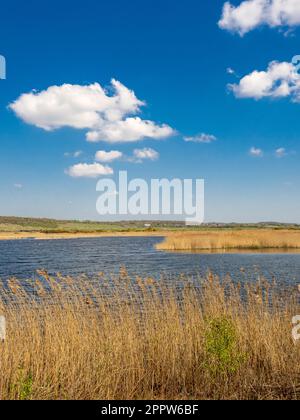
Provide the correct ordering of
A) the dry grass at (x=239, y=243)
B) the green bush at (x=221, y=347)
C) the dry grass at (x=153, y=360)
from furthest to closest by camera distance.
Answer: the dry grass at (x=239, y=243) < the green bush at (x=221, y=347) < the dry grass at (x=153, y=360)

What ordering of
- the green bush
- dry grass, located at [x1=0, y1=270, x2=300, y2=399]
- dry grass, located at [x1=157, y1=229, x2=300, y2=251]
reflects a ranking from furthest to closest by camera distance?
dry grass, located at [x1=157, y1=229, x2=300, y2=251]
the green bush
dry grass, located at [x1=0, y1=270, x2=300, y2=399]

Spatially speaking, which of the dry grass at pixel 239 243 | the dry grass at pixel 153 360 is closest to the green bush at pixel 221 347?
the dry grass at pixel 153 360

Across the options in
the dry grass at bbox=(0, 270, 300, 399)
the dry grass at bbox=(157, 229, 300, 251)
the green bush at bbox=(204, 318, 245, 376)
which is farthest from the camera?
the dry grass at bbox=(157, 229, 300, 251)

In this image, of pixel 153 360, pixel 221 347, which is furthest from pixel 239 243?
pixel 221 347

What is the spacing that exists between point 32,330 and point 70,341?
2.42ft

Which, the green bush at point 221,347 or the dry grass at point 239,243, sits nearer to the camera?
the green bush at point 221,347

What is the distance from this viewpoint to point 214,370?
615cm

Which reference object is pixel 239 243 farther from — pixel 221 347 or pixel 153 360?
pixel 221 347

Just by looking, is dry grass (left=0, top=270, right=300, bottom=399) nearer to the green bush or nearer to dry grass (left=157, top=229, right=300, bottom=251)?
the green bush

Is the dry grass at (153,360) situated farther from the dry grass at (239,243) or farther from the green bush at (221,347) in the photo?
the dry grass at (239,243)

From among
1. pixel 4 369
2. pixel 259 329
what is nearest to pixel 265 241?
pixel 259 329

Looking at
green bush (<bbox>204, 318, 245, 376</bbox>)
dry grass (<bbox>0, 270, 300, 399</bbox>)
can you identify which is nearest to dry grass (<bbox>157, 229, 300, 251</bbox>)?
dry grass (<bbox>0, 270, 300, 399</bbox>)

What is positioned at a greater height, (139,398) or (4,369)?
(4,369)
